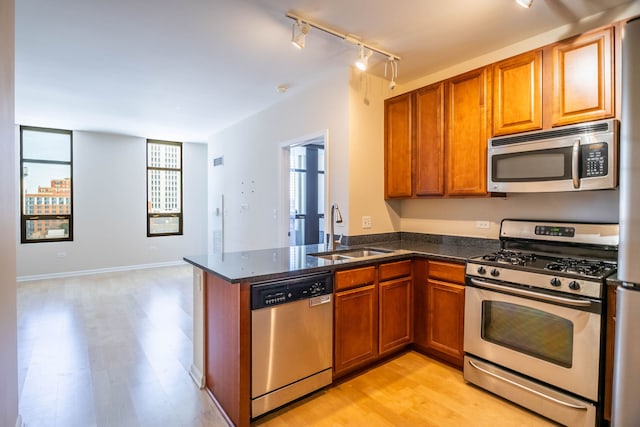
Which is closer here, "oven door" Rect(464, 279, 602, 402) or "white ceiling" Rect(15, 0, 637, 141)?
"oven door" Rect(464, 279, 602, 402)

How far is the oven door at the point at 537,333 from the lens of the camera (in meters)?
1.87

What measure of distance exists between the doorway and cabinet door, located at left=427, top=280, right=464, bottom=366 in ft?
10.1

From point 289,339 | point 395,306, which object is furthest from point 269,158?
point 289,339

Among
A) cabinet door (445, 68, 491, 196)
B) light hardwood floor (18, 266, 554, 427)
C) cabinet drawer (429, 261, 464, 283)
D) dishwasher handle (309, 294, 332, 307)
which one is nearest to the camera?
light hardwood floor (18, 266, 554, 427)

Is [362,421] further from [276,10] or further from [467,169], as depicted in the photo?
[276,10]

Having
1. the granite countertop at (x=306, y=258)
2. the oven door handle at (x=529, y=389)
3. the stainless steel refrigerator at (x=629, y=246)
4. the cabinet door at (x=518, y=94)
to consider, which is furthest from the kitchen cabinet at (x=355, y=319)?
the cabinet door at (x=518, y=94)

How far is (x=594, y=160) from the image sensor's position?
214 centimetres

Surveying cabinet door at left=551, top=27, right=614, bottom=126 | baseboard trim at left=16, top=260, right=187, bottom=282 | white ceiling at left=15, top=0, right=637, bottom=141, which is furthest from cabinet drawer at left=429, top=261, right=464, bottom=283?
baseboard trim at left=16, top=260, right=187, bottom=282

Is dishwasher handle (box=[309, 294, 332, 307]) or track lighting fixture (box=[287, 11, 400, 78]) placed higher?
track lighting fixture (box=[287, 11, 400, 78])

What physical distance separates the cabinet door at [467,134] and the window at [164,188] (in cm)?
602

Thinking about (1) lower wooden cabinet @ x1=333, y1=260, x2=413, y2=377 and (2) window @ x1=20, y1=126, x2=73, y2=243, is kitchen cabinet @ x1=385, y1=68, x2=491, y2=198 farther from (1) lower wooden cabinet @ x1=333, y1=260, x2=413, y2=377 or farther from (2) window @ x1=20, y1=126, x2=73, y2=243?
(2) window @ x1=20, y1=126, x2=73, y2=243

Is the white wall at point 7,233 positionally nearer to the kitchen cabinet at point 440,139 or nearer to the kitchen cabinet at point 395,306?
the kitchen cabinet at point 395,306

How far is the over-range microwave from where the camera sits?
209cm

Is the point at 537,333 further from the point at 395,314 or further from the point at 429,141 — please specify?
the point at 429,141
